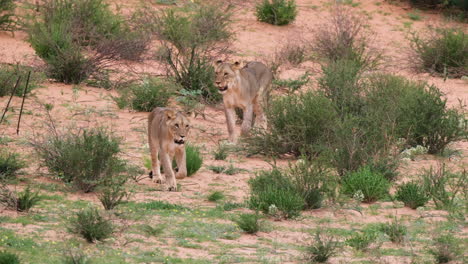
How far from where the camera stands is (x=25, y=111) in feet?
57.7

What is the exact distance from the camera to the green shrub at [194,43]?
66.3ft

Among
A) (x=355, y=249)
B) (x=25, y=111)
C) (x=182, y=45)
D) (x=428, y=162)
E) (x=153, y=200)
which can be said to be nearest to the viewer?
(x=355, y=249)

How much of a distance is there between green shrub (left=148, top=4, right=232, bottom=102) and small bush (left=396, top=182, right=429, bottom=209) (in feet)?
24.2

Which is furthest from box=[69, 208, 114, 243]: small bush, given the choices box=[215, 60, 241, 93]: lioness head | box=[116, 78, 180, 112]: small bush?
box=[116, 78, 180, 112]: small bush

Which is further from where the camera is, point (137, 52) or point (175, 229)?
point (137, 52)

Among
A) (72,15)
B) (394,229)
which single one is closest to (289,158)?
(394,229)

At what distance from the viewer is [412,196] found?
42.2 ft

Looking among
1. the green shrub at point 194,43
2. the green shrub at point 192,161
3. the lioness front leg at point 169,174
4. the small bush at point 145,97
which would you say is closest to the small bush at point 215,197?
the lioness front leg at point 169,174

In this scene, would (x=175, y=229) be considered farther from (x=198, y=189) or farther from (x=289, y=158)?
(x=289, y=158)

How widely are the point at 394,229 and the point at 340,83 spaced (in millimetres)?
7270

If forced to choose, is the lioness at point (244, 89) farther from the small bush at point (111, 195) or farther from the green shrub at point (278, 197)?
the small bush at point (111, 195)

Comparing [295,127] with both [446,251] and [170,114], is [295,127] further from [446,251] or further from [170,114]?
[446,251]

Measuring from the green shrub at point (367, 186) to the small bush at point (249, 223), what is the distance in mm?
2381

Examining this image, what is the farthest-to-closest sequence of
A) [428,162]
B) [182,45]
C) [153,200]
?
1. [182,45]
2. [428,162]
3. [153,200]
